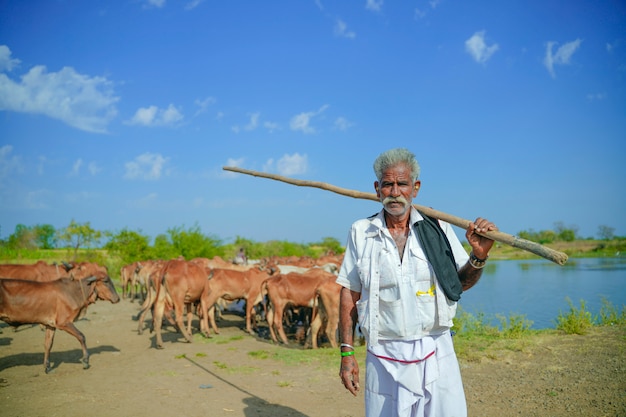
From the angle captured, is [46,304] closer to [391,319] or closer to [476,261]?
[391,319]

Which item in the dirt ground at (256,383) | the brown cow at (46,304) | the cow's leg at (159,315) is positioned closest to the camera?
the dirt ground at (256,383)

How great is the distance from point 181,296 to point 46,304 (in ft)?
11.7

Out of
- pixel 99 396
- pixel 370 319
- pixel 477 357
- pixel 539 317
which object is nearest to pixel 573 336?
pixel 477 357

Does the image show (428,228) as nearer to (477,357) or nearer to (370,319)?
(370,319)

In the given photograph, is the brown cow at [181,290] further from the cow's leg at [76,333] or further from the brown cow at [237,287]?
the cow's leg at [76,333]

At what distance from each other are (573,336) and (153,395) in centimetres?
772

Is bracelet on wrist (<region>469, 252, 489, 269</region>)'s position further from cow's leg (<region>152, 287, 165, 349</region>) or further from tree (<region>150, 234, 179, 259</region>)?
tree (<region>150, 234, 179, 259</region>)

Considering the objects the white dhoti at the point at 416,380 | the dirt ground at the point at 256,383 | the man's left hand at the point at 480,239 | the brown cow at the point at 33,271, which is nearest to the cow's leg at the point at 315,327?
the dirt ground at the point at 256,383

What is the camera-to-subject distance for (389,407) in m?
3.04

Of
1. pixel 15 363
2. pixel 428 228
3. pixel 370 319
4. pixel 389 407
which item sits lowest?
pixel 15 363

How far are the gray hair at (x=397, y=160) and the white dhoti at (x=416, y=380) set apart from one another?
1.14 meters

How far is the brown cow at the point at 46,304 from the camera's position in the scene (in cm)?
782

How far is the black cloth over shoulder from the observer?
9.63 ft

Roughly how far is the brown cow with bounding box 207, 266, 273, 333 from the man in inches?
395
